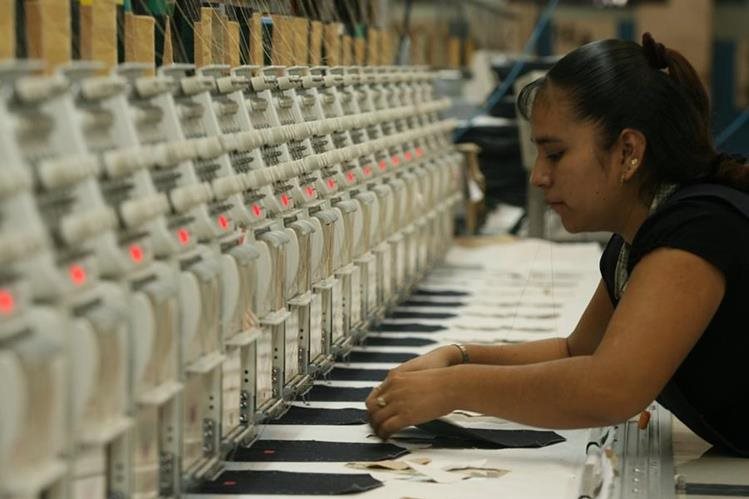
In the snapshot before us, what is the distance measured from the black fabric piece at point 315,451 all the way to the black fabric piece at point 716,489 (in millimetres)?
666

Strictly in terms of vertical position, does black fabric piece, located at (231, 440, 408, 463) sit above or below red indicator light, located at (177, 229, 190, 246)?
below

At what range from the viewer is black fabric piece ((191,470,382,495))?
3.28 meters

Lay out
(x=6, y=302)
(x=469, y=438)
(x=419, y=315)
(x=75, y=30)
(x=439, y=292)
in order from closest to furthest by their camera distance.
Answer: (x=6, y=302)
(x=75, y=30)
(x=469, y=438)
(x=419, y=315)
(x=439, y=292)

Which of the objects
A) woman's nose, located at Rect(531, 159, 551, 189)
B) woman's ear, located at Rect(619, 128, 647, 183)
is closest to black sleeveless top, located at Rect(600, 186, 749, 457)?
woman's ear, located at Rect(619, 128, 647, 183)

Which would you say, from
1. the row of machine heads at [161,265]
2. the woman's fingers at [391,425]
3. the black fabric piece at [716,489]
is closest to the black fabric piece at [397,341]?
A: the row of machine heads at [161,265]

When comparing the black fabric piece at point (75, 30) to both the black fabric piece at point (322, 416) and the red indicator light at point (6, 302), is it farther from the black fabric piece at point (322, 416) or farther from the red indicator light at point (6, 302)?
the black fabric piece at point (322, 416)

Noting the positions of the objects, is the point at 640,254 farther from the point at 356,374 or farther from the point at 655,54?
the point at 356,374

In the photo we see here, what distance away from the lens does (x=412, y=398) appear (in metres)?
3.45

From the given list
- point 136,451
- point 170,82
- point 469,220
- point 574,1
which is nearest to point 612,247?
point 170,82

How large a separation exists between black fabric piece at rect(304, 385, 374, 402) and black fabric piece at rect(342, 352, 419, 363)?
0.46m

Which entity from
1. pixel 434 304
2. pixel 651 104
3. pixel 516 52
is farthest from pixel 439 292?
pixel 516 52

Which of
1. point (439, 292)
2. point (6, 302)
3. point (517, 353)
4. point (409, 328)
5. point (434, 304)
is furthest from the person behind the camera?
point (439, 292)

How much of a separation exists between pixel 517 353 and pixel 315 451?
568mm

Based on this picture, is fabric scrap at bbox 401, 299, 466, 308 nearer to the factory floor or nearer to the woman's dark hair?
the factory floor
